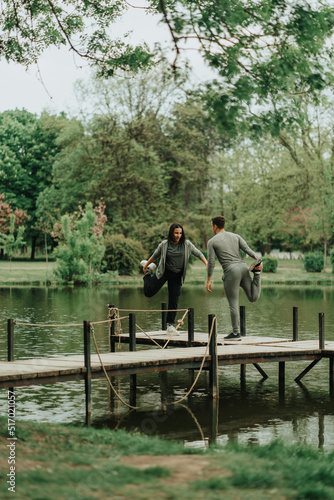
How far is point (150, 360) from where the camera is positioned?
37.3ft

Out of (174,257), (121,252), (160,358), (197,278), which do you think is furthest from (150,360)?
(197,278)

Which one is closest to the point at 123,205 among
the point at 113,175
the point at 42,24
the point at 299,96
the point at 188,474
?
the point at 113,175

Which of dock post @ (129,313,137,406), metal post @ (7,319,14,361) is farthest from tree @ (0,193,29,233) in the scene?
metal post @ (7,319,14,361)

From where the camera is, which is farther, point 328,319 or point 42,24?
point 328,319

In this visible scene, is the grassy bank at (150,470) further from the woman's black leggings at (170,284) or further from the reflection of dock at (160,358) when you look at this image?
the woman's black leggings at (170,284)

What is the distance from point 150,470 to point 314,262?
4725cm

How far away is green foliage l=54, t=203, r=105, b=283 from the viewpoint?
1676 inches

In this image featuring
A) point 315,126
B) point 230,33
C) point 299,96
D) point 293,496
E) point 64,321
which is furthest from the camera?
point 315,126

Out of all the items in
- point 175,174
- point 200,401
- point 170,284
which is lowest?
point 200,401

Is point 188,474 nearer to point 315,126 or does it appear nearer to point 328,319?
point 328,319

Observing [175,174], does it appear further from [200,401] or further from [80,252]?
[200,401]

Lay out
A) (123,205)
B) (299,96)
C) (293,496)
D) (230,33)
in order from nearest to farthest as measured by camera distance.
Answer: (293,496) < (230,33) < (299,96) < (123,205)

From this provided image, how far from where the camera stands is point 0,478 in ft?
18.9

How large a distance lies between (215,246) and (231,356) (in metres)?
1.96
